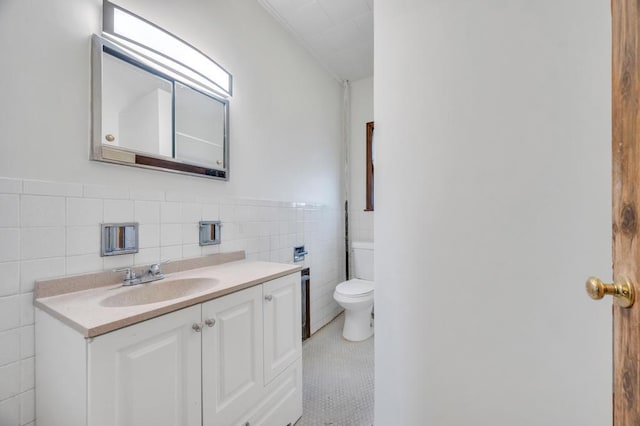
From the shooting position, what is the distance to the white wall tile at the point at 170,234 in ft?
4.36

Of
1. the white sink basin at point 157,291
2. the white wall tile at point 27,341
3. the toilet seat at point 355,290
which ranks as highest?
the white sink basin at point 157,291

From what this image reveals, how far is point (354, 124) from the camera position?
316cm

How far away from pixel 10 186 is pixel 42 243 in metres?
0.22

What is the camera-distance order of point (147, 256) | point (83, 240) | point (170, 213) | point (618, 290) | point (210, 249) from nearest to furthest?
point (618, 290) < point (83, 240) < point (147, 256) < point (170, 213) < point (210, 249)

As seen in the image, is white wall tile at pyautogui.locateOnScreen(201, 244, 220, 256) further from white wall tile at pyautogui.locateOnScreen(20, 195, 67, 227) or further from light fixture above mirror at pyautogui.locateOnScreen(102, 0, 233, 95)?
light fixture above mirror at pyautogui.locateOnScreen(102, 0, 233, 95)

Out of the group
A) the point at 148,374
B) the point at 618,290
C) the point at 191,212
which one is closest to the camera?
the point at 618,290

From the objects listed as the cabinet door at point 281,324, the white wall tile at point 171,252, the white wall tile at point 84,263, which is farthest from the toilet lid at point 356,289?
the white wall tile at point 84,263

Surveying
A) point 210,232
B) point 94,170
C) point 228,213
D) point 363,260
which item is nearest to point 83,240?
point 94,170

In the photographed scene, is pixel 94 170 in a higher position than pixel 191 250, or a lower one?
higher

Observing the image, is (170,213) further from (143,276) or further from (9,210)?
(9,210)

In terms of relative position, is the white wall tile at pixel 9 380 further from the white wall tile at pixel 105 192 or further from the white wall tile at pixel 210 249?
the white wall tile at pixel 210 249

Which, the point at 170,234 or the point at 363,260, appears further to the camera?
the point at 363,260

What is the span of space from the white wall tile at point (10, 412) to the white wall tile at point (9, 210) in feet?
1.95

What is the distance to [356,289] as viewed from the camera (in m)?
2.31
